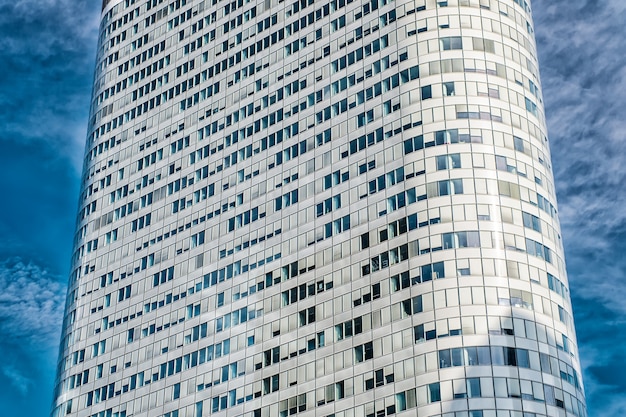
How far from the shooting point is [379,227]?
4943 inches

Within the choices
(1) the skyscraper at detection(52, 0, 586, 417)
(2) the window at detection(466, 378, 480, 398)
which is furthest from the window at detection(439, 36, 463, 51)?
(2) the window at detection(466, 378, 480, 398)

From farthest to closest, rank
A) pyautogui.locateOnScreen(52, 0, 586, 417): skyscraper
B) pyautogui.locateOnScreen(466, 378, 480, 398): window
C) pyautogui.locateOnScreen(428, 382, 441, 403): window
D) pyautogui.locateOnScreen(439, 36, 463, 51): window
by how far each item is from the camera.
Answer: pyautogui.locateOnScreen(439, 36, 463, 51): window
pyautogui.locateOnScreen(52, 0, 586, 417): skyscraper
pyautogui.locateOnScreen(428, 382, 441, 403): window
pyautogui.locateOnScreen(466, 378, 480, 398): window

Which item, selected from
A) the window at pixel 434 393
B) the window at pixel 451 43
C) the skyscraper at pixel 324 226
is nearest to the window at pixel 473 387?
the skyscraper at pixel 324 226

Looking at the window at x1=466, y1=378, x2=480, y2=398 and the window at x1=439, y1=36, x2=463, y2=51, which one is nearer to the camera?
the window at x1=466, y1=378, x2=480, y2=398

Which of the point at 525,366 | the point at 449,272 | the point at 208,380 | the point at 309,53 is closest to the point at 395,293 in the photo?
the point at 449,272

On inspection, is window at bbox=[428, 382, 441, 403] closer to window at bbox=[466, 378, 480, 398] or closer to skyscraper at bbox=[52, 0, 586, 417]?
skyscraper at bbox=[52, 0, 586, 417]

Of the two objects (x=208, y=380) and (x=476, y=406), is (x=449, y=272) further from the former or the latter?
(x=208, y=380)

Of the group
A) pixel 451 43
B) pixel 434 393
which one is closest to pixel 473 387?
pixel 434 393

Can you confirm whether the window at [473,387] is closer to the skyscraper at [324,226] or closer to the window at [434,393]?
the skyscraper at [324,226]

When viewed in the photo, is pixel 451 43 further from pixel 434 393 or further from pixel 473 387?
pixel 434 393

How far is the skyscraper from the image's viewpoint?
118 m

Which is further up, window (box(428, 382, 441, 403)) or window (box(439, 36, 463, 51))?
window (box(439, 36, 463, 51))

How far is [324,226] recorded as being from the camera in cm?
13138

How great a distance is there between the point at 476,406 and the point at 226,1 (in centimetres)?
7136
